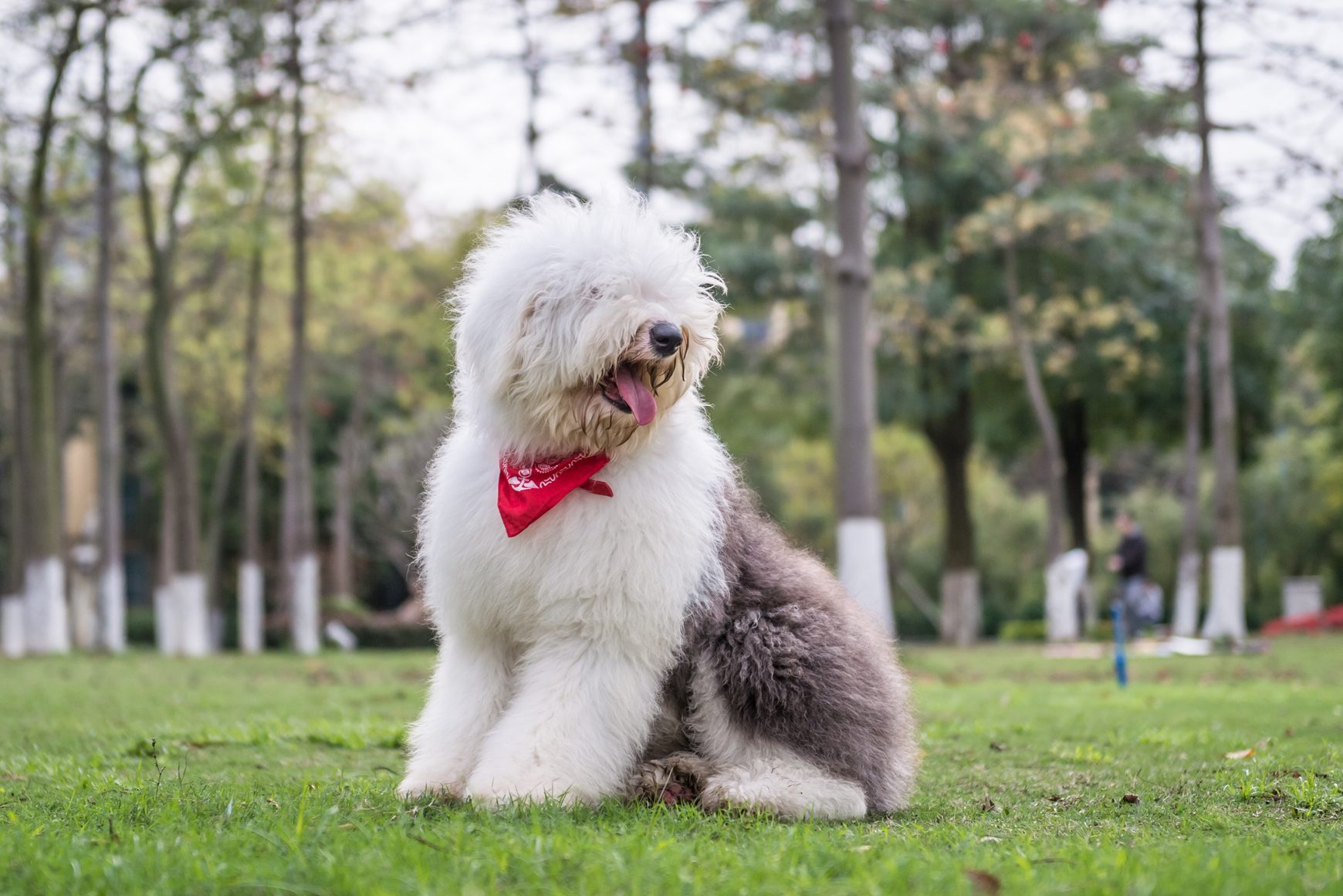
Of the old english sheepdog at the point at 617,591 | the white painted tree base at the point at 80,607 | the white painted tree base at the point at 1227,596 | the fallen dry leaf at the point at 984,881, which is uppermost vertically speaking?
the old english sheepdog at the point at 617,591

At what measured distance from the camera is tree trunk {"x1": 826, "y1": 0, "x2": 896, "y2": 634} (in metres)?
13.2

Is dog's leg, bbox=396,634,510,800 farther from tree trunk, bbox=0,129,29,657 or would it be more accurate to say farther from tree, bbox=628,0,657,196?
tree trunk, bbox=0,129,29,657

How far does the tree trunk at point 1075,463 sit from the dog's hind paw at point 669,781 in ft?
83.2

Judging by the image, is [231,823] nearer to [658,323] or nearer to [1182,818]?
[658,323]

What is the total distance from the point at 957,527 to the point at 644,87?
13106 millimetres

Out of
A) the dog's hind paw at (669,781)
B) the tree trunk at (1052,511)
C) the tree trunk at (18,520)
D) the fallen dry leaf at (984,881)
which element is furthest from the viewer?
the tree trunk at (1052,511)

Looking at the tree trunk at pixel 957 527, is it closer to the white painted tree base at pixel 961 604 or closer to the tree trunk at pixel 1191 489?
the white painted tree base at pixel 961 604

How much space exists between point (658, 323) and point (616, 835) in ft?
5.31

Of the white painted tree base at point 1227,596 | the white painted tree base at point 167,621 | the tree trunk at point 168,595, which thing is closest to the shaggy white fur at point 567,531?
the white painted tree base at point 1227,596

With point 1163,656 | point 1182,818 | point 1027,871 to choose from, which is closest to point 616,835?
point 1027,871

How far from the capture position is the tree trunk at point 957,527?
26.0 meters

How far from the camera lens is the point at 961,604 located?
2597cm

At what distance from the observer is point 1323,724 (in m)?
7.41

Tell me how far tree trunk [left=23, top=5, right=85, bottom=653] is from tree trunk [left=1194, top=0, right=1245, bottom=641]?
51.9 ft
